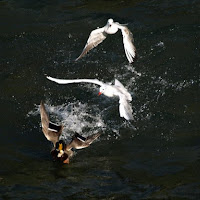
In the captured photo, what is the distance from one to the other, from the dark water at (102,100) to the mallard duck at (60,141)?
0.50 feet

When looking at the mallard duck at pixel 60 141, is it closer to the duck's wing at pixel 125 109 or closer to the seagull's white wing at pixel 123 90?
the duck's wing at pixel 125 109

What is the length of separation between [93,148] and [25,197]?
159 centimetres

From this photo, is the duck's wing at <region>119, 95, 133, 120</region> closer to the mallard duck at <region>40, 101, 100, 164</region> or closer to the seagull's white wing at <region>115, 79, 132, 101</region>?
the seagull's white wing at <region>115, 79, 132, 101</region>

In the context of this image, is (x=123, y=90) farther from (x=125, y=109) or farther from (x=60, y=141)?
(x=60, y=141)

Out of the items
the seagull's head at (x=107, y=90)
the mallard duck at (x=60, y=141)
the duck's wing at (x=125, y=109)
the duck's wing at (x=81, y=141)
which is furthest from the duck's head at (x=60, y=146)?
the seagull's head at (x=107, y=90)

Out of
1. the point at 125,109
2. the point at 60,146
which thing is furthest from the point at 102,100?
the point at 60,146

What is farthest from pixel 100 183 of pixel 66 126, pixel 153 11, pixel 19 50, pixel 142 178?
pixel 153 11

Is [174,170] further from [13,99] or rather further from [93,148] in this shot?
Result: [13,99]

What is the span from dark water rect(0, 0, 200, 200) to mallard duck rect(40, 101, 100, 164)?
152mm

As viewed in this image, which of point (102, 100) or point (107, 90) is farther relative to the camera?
point (102, 100)

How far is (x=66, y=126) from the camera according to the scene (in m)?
10.1

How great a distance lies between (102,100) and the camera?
35.4 feet

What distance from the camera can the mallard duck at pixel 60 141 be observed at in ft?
29.2

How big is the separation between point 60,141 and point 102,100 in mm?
1883
